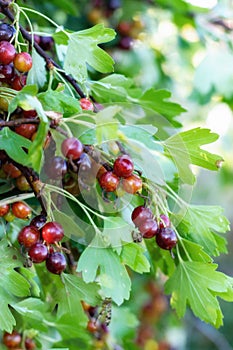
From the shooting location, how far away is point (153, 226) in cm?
59

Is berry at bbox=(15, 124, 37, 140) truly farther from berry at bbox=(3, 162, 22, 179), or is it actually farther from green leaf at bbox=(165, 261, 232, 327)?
A: green leaf at bbox=(165, 261, 232, 327)

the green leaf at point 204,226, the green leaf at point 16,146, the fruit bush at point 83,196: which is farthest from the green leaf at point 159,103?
the green leaf at point 16,146

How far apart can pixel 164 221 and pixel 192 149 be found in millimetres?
84

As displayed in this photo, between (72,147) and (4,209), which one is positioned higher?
(72,147)

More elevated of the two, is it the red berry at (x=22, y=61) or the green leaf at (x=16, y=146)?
the red berry at (x=22, y=61)

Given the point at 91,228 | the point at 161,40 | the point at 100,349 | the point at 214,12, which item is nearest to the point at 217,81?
the point at 214,12

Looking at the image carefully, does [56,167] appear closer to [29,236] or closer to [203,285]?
[29,236]

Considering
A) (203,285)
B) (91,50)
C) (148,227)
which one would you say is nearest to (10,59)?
(91,50)

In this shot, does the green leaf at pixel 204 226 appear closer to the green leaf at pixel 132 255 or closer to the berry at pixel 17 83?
the green leaf at pixel 132 255

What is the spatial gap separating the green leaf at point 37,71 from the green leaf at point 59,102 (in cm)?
9

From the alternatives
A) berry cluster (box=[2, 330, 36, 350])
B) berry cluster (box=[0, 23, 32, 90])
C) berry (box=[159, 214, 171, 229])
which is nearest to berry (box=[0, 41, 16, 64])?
berry cluster (box=[0, 23, 32, 90])

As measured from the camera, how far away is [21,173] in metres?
0.64

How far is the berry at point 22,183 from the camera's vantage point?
25.8 inches

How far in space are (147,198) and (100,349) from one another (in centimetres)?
41
